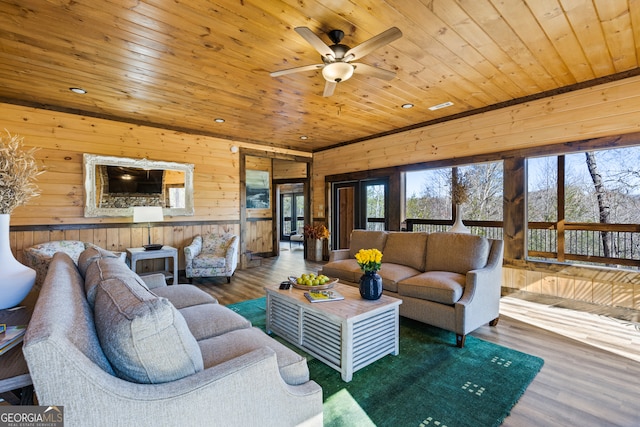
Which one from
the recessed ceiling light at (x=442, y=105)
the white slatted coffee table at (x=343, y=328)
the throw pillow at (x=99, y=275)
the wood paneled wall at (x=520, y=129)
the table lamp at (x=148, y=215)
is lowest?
the white slatted coffee table at (x=343, y=328)

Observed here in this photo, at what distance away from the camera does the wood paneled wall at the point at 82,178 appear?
4102 millimetres

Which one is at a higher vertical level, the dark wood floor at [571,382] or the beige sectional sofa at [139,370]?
the beige sectional sofa at [139,370]

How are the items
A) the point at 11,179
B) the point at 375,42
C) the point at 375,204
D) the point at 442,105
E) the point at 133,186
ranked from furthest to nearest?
the point at 375,204 → the point at 133,186 → the point at 442,105 → the point at 375,42 → the point at 11,179

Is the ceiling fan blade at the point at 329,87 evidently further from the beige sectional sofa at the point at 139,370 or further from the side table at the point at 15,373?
the side table at the point at 15,373

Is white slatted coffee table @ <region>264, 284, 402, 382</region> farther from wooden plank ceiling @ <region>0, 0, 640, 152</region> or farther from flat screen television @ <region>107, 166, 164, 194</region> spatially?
flat screen television @ <region>107, 166, 164, 194</region>

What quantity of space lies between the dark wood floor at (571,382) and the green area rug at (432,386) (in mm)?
99

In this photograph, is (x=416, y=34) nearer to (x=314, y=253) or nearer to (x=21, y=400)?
(x=21, y=400)

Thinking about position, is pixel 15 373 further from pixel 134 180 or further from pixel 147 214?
pixel 134 180

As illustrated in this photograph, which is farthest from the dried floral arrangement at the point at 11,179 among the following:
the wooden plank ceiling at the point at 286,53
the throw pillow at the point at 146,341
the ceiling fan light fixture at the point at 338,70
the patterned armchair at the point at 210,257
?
the patterned armchair at the point at 210,257

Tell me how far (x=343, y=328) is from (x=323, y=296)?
412 millimetres

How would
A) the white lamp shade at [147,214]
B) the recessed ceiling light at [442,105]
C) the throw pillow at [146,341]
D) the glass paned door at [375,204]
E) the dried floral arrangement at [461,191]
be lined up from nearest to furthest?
the throw pillow at [146,341] < the recessed ceiling light at [442,105] < the dried floral arrangement at [461,191] < the white lamp shade at [147,214] < the glass paned door at [375,204]

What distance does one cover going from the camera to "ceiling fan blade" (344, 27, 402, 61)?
208cm

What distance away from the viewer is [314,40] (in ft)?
7.34

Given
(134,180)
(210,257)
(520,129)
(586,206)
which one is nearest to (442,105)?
(520,129)
